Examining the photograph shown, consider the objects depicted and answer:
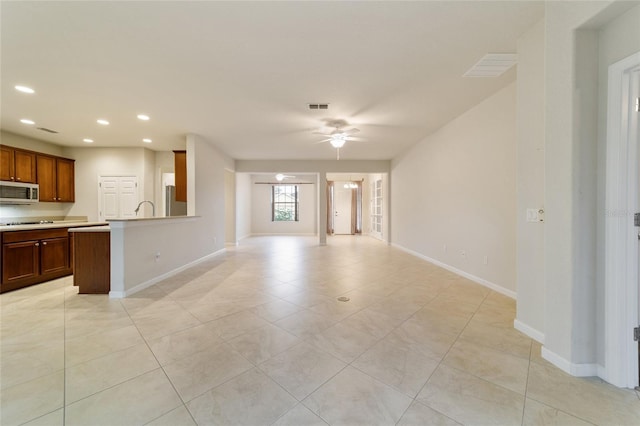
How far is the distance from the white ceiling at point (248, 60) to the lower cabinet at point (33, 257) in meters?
1.98

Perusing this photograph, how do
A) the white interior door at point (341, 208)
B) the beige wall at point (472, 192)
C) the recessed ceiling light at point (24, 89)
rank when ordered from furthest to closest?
the white interior door at point (341, 208)
the beige wall at point (472, 192)
the recessed ceiling light at point (24, 89)

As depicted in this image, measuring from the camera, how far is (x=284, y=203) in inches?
423

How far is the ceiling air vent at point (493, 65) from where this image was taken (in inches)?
96.7

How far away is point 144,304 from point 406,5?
163 inches

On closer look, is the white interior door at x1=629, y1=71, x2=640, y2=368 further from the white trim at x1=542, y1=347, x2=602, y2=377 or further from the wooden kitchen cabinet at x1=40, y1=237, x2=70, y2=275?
the wooden kitchen cabinet at x1=40, y1=237, x2=70, y2=275

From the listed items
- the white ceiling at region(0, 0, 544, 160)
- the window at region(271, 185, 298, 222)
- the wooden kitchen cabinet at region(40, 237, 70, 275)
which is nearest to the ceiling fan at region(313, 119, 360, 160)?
the white ceiling at region(0, 0, 544, 160)

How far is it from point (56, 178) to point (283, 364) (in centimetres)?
695

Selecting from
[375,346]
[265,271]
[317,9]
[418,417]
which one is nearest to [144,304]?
[265,271]

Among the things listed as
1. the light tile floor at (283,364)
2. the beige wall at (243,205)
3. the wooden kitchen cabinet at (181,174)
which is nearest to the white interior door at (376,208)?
the beige wall at (243,205)

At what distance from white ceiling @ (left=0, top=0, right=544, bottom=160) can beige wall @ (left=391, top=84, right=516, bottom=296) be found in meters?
0.38

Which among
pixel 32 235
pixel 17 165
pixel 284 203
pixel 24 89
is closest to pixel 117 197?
pixel 17 165

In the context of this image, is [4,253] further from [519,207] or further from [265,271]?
[519,207]

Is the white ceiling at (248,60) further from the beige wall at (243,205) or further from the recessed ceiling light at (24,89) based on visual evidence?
the beige wall at (243,205)

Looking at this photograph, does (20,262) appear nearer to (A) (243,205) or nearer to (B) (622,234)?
(A) (243,205)
